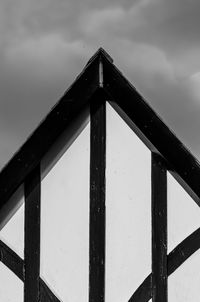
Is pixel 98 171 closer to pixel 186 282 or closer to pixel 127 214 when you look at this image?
pixel 127 214

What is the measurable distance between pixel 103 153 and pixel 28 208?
2.74 feet

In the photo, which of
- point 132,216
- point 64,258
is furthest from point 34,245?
point 132,216

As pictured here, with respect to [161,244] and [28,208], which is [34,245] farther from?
[161,244]

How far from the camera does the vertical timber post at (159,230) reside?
6.82 meters

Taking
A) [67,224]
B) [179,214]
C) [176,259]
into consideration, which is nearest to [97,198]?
[67,224]

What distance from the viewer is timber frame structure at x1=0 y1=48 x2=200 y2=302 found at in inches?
270

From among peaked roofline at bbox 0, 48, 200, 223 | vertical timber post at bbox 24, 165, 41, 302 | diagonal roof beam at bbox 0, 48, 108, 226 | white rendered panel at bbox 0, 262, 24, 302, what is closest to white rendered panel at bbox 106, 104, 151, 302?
peaked roofline at bbox 0, 48, 200, 223

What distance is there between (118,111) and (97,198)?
0.79 m

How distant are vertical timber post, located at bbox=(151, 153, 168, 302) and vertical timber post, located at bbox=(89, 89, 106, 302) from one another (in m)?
0.44

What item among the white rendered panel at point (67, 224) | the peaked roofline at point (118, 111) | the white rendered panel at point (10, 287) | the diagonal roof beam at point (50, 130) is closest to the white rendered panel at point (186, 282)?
the peaked roofline at point (118, 111)

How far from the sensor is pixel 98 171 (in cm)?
701

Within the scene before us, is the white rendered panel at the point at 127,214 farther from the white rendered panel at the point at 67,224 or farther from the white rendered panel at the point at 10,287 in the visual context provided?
the white rendered panel at the point at 10,287

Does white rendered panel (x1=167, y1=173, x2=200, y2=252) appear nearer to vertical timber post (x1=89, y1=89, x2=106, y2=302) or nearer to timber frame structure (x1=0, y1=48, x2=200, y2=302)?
timber frame structure (x1=0, y1=48, x2=200, y2=302)

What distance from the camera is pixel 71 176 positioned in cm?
707
